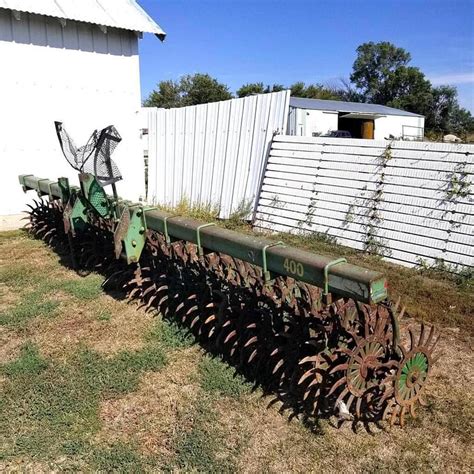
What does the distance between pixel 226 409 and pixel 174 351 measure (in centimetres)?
78

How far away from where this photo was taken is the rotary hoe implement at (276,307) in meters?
2.38

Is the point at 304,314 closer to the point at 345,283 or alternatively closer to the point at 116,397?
the point at 345,283

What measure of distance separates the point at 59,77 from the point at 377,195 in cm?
555

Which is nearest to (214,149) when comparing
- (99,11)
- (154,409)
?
(99,11)

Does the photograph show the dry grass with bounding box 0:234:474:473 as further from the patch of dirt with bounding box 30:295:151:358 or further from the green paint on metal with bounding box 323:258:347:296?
the green paint on metal with bounding box 323:258:347:296

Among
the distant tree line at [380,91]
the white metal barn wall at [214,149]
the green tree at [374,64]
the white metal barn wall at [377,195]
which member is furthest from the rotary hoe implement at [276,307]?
the green tree at [374,64]

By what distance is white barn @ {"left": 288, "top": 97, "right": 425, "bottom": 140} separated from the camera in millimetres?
20359

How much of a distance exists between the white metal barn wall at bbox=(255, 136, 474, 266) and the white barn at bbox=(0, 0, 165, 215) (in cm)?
329

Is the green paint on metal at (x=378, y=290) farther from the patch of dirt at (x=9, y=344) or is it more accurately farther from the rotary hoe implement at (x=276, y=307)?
the patch of dirt at (x=9, y=344)

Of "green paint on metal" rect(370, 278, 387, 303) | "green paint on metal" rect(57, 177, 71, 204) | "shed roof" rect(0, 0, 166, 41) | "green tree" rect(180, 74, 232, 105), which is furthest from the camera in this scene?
"green tree" rect(180, 74, 232, 105)

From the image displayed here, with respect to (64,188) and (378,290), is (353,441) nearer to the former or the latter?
(378,290)

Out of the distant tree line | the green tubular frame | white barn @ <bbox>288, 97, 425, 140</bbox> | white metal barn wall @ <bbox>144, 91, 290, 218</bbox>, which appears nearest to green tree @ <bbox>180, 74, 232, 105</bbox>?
the distant tree line

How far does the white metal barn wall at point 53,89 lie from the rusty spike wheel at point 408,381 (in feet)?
23.0

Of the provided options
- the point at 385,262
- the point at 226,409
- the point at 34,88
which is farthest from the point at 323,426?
the point at 34,88
